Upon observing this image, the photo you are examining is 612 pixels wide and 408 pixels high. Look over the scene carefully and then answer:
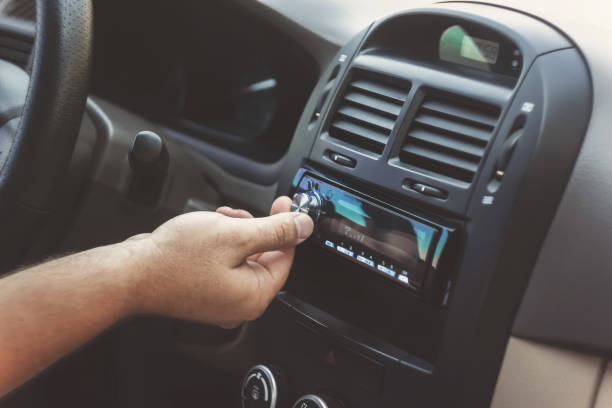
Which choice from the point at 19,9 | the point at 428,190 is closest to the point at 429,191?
the point at 428,190

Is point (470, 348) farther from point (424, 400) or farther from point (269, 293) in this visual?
point (269, 293)

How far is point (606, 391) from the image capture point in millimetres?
938

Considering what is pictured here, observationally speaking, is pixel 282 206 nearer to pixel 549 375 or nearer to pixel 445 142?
pixel 445 142

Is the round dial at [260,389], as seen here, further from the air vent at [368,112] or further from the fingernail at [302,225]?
the air vent at [368,112]

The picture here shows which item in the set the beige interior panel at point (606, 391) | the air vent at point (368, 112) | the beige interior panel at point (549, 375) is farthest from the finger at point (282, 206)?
the beige interior panel at point (606, 391)

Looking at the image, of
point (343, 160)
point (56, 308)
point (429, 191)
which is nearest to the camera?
point (56, 308)

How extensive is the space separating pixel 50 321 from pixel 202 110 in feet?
3.36

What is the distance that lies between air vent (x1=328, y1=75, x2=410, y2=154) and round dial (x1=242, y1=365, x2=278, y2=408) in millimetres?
436

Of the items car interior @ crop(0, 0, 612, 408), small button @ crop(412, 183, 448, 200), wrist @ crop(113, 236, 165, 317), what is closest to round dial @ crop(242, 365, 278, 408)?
car interior @ crop(0, 0, 612, 408)

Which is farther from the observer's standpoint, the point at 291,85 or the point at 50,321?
the point at 291,85

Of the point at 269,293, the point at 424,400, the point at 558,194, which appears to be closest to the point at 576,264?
the point at 558,194

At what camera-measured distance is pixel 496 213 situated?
0.94 metres

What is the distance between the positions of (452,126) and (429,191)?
0.36ft

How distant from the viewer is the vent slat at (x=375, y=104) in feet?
3.61
